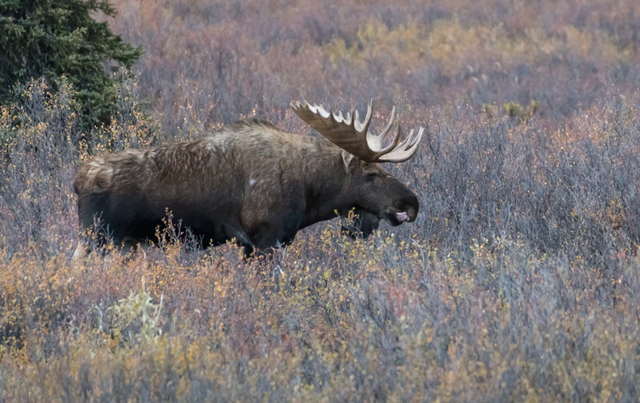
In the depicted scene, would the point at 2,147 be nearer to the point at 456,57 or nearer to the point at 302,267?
the point at 302,267

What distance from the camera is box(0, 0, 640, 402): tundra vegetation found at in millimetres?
3797

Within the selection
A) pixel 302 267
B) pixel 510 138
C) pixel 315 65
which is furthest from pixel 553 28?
pixel 302 267

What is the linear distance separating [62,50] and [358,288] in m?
6.12

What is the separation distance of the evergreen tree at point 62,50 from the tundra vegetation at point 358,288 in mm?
291

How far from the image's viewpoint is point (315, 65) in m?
17.8

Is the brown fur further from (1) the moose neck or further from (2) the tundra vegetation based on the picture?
(2) the tundra vegetation

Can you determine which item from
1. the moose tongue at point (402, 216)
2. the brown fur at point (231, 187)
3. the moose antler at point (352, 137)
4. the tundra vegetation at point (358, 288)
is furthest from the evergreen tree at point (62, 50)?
the moose tongue at point (402, 216)

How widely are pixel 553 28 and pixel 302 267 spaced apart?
1728cm

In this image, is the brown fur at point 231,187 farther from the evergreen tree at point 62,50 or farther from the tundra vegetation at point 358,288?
the evergreen tree at point 62,50

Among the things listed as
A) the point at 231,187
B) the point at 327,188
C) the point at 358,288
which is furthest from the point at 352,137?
the point at 358,288

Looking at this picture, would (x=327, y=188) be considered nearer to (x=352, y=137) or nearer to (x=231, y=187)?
(x=352, y=137)

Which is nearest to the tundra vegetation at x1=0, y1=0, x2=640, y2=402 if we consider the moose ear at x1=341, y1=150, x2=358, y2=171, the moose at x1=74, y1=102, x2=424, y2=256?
the moose at x1=74, y1=102, x2=424, y2=256

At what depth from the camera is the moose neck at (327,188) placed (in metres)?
6.11

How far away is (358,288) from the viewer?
5.07 meters
